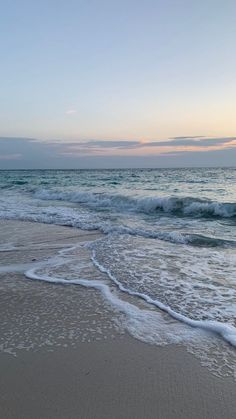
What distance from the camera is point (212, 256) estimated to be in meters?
6.83

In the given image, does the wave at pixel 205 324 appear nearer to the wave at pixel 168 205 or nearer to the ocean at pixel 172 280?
the ocean at pixel 172 280

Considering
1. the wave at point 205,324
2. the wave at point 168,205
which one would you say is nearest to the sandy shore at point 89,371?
the wave at point 205,324

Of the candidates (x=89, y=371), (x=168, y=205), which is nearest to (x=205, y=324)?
(x=89, y=371)

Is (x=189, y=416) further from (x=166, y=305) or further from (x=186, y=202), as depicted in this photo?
(x=186, y=202)

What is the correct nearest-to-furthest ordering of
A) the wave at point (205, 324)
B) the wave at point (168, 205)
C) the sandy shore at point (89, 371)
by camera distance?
the sandy shore at point (89, 371)
the wave at point (205, 324)
the wave at point (168, 205)

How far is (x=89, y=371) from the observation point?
9.59ft

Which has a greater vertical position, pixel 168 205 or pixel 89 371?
pixel 168 205

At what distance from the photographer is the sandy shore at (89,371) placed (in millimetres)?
2438

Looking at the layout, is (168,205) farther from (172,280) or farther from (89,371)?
(89,371)

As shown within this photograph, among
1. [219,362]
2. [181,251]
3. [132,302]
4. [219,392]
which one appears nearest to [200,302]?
Answer: [132,302]

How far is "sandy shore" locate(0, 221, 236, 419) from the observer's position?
8.00 feet

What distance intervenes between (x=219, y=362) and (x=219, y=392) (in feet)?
1.47

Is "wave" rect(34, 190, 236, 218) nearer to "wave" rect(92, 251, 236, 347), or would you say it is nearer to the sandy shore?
"wave" rect(92, 251, 236, 347)

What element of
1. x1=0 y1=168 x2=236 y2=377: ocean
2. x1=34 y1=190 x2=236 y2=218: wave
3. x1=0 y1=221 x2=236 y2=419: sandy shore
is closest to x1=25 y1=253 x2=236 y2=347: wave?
x1=0 y1=168 x2=236 y2=377: ocean
